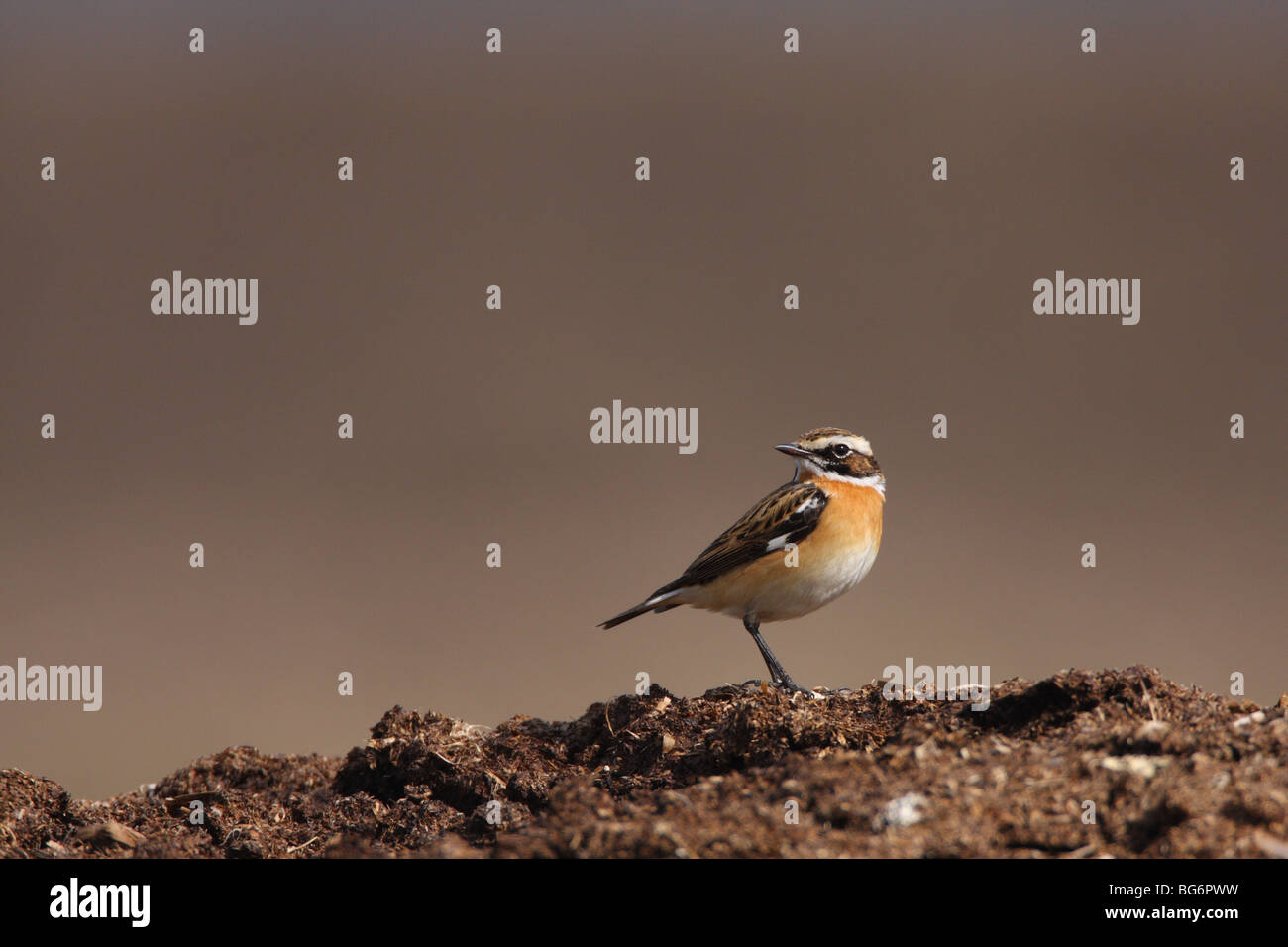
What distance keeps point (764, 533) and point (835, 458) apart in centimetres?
102

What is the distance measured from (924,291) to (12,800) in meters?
33.4

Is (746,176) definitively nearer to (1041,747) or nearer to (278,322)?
(278,322)

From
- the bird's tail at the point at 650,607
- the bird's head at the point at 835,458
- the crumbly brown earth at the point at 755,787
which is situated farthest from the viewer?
the bird's head at the point at 835,458

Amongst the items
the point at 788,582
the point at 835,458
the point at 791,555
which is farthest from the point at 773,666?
the point at 835,458

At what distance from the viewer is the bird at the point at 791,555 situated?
1063 centimetres

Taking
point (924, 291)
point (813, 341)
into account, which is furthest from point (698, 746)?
point (924, 291)

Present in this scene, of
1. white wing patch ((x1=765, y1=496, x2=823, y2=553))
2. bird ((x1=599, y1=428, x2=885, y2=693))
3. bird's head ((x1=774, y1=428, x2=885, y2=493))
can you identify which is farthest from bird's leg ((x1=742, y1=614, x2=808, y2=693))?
bird's head ((x1=774, y1=428, x2=885, y2=493))


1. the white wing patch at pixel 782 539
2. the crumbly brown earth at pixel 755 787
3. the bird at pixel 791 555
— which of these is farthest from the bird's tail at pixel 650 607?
the crumbly brown earth at pixel 755 787

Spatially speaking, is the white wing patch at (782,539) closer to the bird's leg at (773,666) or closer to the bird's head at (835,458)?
the bird's head at (835,458)

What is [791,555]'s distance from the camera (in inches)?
418

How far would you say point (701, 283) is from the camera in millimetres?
39594

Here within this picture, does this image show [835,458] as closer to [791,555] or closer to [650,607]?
[791,555]

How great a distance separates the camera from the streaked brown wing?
10.7 meters

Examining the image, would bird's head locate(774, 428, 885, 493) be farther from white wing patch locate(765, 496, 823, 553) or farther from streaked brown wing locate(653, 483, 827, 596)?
white wing patch locate(765, 496, 823, 553)
